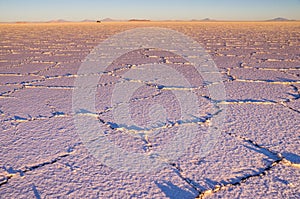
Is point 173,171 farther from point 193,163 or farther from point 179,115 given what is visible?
point 179,115

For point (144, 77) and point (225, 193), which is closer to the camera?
point (225, 193)

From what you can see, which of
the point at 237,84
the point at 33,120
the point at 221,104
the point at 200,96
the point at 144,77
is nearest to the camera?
the point at 33,120

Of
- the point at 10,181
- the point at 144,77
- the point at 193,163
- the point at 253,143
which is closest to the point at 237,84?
the point at 144,77

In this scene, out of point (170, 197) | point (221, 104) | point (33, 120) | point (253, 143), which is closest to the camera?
point (170, 197)

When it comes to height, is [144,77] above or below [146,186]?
above

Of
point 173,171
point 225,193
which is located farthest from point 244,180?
point 173,171

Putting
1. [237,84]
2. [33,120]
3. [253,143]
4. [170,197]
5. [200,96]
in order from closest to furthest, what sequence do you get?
[170,197] < [253,143] < [33,120] < [200,96] < [237,84]

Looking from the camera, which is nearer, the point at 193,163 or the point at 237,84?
the point at 193,163

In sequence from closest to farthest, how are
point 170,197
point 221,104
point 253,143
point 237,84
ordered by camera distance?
point 170,197 → point 253,143 → point 221,104 → point 237,84

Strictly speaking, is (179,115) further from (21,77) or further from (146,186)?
(21,77)
